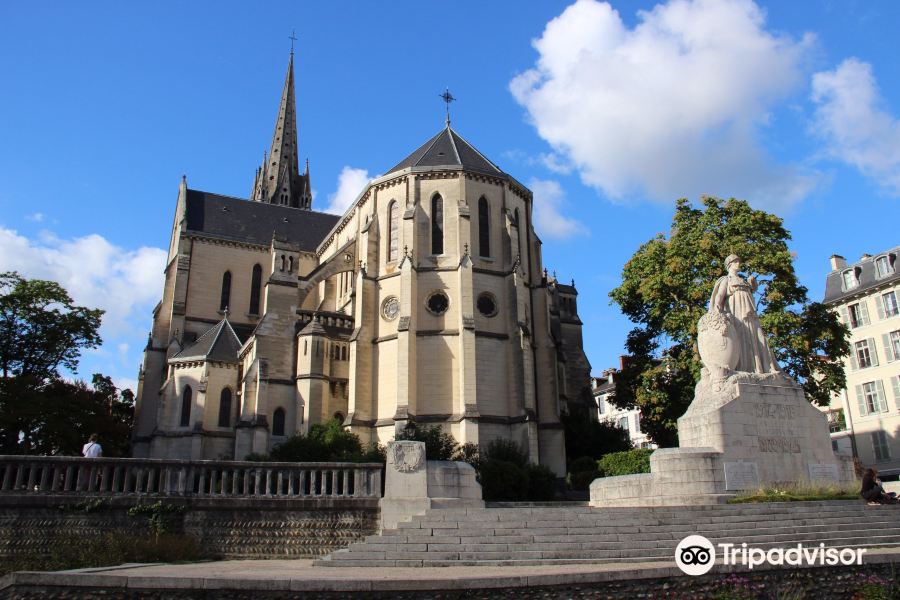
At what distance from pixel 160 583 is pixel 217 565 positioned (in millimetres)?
3298

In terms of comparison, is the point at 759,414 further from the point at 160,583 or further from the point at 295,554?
the point at 160,583

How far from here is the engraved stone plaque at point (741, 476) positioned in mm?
14633

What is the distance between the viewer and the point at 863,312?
3703cm

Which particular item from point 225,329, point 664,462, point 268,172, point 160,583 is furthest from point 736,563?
point 268,172

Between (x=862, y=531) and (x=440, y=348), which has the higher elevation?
(x=440, y=348)

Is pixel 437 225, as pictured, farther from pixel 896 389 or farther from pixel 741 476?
pixel 896 389

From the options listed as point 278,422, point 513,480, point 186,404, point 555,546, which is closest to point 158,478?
point 555,546

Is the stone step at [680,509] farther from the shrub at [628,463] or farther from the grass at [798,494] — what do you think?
the shrub at [628,463]

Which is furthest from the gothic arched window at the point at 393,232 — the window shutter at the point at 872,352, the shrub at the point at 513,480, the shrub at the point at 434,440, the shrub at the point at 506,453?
the window shutter at the point at 872,352

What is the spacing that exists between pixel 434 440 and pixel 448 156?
16.8 metres

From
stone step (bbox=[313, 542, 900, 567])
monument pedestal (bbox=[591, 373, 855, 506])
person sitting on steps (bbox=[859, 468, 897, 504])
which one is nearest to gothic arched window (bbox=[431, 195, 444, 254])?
monument pedestal (bbox=[591, 373, 855, 506])

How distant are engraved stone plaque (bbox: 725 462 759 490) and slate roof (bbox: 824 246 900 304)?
26.2 metres

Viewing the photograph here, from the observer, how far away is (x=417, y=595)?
25.9 ft

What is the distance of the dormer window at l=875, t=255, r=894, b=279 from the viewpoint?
36000 mm
